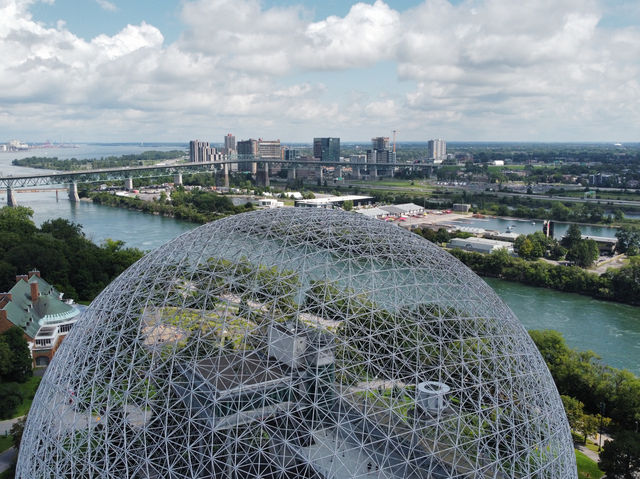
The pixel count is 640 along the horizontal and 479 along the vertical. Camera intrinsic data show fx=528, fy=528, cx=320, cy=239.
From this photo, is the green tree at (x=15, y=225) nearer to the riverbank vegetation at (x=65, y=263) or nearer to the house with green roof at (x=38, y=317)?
the riverbank vegetation at (x=65, y=263)

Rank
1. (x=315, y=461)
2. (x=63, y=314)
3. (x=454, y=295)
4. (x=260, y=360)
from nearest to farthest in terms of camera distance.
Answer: (x=315, y=461), (x=260, y=360), (x=454, y=295), (x=63, y=314)

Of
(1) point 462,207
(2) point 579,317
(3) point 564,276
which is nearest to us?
(2) point 579,317

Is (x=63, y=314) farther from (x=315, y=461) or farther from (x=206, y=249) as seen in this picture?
(x=315, y=461)

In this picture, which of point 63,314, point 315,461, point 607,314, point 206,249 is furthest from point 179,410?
point 607,314

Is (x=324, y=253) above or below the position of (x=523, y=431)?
above

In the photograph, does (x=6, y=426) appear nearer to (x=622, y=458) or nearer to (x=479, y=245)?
(x=622, y=458)

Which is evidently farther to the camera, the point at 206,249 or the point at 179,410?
the point at 206,249

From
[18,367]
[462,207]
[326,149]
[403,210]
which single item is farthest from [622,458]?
[326,149]
